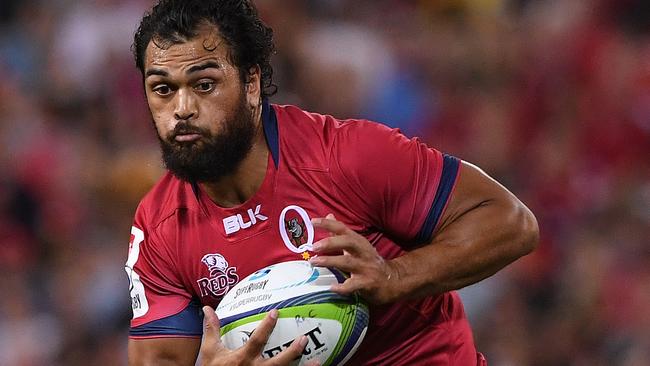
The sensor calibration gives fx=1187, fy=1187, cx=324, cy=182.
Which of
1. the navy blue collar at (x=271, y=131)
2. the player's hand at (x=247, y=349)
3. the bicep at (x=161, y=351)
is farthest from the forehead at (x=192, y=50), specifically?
the bicep at (x=161, y=351)

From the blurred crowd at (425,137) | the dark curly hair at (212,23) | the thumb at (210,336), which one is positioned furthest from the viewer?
the blurred crowd at (425,137)

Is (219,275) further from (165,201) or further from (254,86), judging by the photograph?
(254,86)

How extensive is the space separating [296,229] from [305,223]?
0.10 ft

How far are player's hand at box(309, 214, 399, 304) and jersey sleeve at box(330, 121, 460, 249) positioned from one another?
21 centimetres

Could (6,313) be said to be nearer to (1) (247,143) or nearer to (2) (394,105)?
(2) (394,105)

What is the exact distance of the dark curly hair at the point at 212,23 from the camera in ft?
10.8

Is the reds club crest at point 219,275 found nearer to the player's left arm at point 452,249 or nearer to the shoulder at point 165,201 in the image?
the shoulder at point 165,201

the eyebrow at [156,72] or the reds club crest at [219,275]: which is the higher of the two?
the eyebrow at [156,72]

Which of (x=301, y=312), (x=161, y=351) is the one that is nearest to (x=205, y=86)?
(x=301, y=312)

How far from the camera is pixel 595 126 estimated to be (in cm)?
687

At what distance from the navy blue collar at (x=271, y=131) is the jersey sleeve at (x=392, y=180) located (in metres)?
0.18

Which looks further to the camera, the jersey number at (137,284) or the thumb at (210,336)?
the jersey number at (137,284)

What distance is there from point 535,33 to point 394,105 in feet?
3.35

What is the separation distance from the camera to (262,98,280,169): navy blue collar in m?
3.40
